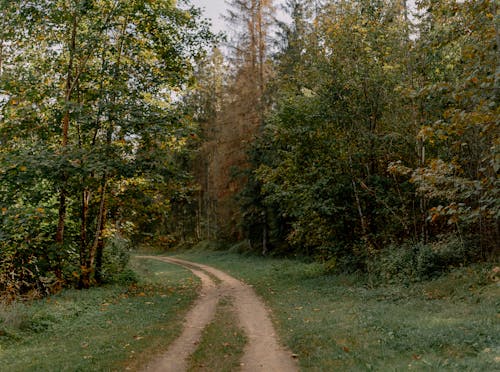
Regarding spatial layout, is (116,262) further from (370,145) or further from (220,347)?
(370,145)

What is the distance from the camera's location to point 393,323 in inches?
373

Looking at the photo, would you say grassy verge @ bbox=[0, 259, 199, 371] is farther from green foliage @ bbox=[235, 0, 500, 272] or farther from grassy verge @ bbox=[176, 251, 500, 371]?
green foliage @ bbox=[235, 0, 500, 272]

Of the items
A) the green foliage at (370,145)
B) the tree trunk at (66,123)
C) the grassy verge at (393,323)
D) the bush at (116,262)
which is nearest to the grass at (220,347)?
the grassy verge at (393,323)

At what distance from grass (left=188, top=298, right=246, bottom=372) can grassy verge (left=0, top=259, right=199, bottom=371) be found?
2.99 feet

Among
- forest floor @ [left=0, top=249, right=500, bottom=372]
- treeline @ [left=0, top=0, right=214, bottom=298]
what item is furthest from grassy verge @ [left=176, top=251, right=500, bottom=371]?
treeline @ [left=0, top=0, right=214, bottom=298]

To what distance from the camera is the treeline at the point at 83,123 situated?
43.7ft

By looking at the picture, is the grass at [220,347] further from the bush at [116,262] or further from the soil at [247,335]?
the bush at [116,262]

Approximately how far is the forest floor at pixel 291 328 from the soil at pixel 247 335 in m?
0.09

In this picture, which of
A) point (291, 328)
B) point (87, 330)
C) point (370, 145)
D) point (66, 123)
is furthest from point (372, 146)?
point (87, 330)

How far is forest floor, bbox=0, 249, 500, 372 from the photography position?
24.9ft

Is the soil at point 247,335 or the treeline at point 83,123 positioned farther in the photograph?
the treeline at point 83,123

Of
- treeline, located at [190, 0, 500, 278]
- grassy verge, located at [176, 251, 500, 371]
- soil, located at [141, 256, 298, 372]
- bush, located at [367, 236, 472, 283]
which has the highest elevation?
treeline, located at [190, 0, 500, 278]

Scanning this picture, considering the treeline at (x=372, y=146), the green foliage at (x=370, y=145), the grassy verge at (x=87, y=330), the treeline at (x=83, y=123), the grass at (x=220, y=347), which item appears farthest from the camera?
the green foliage at (x=370, y=145)

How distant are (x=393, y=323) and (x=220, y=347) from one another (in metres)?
4.04
